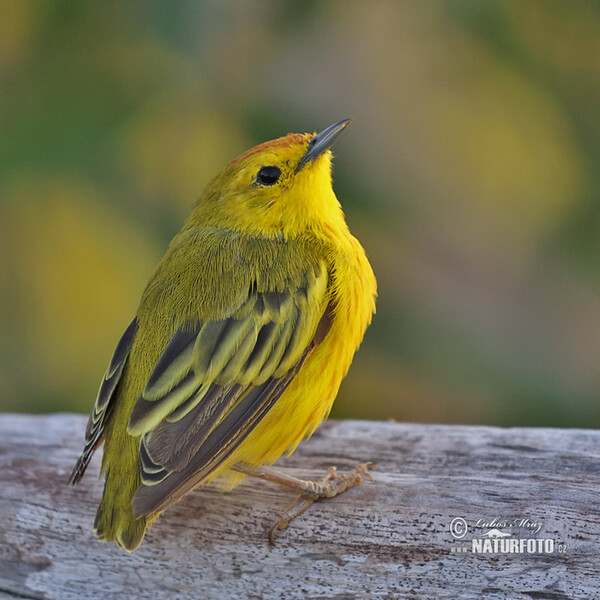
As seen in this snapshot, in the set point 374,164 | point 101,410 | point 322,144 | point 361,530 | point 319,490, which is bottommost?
point 361,530

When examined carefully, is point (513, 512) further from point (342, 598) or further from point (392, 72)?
point (392, 72)

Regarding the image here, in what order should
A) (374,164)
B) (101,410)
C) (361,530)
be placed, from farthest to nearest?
1. (374,164)
2. (101,410)
3. (361,530)

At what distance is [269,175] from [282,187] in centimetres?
7

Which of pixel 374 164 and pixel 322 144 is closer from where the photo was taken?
pixel 322 144

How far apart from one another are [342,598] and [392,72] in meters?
3.02

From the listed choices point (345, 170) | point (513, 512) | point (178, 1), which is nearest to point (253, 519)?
point (513, 512)

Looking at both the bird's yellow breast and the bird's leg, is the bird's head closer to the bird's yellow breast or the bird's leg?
the bird's yellow breast

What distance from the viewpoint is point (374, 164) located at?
445cm

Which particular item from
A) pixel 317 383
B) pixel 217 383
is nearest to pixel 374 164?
pixel 317 383

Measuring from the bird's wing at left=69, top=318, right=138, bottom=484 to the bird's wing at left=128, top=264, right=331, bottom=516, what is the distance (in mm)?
276

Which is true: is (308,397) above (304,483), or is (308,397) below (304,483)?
above

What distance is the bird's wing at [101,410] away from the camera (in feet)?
10.1

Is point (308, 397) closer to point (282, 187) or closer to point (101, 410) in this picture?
point (101, 410)

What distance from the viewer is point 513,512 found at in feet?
9.03
